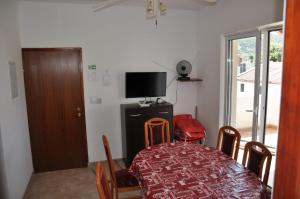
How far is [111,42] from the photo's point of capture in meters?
3.91

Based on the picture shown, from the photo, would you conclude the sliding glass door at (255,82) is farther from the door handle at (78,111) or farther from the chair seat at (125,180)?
the door handle at (78,111)

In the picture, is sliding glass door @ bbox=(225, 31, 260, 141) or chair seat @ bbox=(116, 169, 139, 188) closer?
chair seat @ bbox=(116, 169, 139, 188)

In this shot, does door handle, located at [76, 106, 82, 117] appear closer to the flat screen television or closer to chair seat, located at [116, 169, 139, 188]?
the flat screen television

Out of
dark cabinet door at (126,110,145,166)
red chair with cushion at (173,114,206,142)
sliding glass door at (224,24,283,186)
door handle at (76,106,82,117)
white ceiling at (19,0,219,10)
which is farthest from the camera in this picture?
red chair with cushion at (173,114,206,142)

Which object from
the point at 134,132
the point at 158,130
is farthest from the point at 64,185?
the point at 158,130

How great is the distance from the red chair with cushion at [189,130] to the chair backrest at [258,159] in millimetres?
1600

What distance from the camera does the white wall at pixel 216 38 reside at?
3029 mm

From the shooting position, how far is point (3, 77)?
2.51 meters

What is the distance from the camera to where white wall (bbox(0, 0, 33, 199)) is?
7.98ft

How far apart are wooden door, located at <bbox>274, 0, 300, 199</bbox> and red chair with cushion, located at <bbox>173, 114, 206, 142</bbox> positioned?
3268mm

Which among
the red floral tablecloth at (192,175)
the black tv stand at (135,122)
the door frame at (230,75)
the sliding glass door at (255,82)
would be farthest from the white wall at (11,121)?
the door frame at (230,75)

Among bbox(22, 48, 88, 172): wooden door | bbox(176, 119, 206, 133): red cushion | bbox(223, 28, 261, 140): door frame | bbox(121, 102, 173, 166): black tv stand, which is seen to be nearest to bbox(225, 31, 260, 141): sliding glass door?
bbox(223, 28, 261, 140): door frame

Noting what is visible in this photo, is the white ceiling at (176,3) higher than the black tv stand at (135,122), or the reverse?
the white ceiling at (176,3)

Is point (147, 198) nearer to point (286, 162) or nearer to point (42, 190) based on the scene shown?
point (286, 162)
